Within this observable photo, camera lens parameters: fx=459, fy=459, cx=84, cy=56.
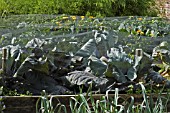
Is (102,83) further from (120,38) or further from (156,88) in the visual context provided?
(120,38)

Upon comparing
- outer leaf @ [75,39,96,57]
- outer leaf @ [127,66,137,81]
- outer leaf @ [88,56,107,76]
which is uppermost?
outer leaf @ [75,39,96,57]

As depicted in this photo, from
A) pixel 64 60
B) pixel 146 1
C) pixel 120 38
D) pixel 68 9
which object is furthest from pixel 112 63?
pixel 146 1

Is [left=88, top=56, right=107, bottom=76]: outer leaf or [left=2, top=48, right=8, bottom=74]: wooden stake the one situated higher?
[left=2, top=48, right=8, bottom=74]: wooden stake

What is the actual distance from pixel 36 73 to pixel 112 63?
56 cm

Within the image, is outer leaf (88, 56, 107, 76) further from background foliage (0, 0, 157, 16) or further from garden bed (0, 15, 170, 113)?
background foliage (0, 0, 157, 16)

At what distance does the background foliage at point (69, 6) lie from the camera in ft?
25.1

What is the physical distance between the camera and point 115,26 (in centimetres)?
528

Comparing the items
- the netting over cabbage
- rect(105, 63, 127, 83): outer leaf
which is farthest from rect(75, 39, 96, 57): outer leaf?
rect(105, 63, 127, 83): outer leaf

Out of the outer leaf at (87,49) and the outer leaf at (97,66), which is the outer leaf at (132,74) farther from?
the outer leaf at (87,49)

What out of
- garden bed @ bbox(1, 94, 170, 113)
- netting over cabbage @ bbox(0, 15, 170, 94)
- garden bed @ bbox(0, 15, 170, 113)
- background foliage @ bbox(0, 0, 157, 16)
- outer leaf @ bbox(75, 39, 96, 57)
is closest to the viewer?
garden bed @ bbox(1, 94, 170, 113)

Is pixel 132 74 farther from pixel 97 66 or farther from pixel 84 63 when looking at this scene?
pixel 84 63

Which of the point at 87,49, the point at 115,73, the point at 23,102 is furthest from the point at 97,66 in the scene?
the point at 23,102

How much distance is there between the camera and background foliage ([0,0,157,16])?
7.65 metres

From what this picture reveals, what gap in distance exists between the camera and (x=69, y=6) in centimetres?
779
